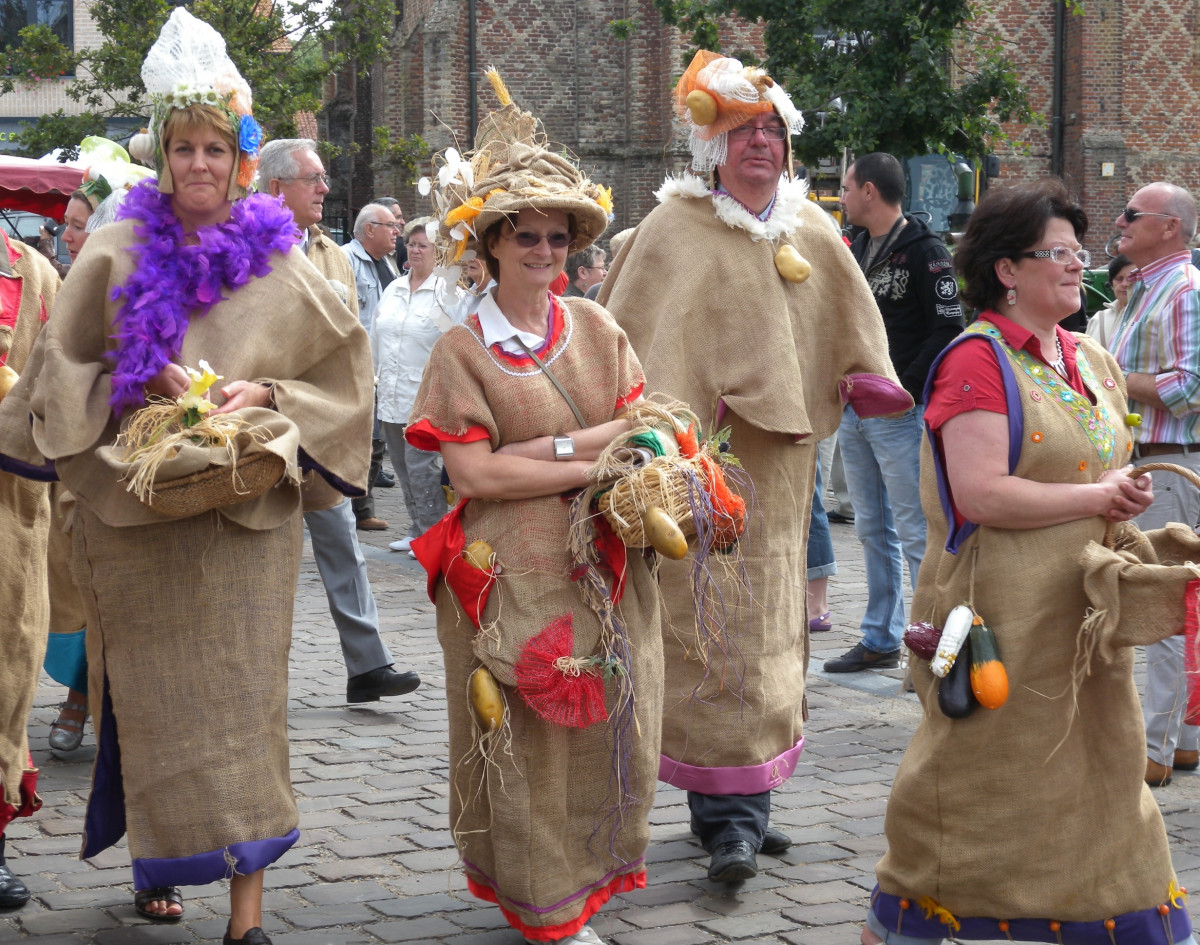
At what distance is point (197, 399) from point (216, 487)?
0.72 feet

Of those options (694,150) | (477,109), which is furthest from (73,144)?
(694,150)

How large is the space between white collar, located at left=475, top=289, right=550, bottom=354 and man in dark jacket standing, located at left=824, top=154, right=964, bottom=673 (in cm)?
352

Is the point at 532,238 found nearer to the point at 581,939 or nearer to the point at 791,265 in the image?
the point at 791,265

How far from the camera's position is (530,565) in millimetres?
3854

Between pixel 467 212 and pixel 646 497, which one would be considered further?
pixel 467 212

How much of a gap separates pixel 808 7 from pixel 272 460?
19261 millimetres

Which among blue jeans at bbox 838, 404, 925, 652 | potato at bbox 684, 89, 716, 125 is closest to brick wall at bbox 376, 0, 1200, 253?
blue jeans at bbox 838, 404, 925, 652

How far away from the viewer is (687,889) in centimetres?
455

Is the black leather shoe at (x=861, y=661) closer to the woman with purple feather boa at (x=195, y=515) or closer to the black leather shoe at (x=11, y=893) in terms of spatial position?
the woman with purple feather boa at (x=195, y=515)

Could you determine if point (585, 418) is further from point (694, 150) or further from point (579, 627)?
point (694, 150)

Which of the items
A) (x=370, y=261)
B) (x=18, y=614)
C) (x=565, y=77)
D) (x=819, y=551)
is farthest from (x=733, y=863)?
(x=565, y=77)

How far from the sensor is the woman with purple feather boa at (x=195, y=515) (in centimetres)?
385

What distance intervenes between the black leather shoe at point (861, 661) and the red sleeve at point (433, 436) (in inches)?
150

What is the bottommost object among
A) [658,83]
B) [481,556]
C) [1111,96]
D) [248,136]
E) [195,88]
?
[481,556]
